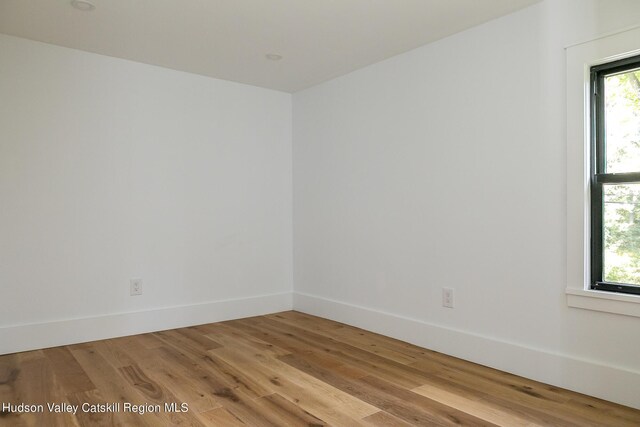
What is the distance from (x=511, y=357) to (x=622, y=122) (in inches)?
57.2

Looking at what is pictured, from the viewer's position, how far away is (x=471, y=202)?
2.95 metres

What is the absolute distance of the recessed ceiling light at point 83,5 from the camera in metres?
2.59

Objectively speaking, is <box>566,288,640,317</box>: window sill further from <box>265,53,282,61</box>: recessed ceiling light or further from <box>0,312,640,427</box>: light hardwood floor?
<box>265,53,282,61</box>: recessed ceiling light

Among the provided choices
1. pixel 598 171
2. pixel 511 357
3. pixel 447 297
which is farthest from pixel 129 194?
pixel 598 171

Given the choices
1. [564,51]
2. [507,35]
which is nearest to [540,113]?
[564,51]

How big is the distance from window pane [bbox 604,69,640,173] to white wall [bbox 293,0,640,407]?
22 centimetres

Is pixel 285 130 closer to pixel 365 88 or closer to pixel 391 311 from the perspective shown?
pixel 365 88

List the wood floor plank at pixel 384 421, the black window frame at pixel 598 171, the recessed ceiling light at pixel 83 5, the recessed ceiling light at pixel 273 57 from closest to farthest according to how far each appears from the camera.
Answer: the wood floor plank at pixel 384 421, the black window frame at pixel 598 171, the recessed ceiling light at pixel 83 5, the recessed ceiling light at pixel 273 57

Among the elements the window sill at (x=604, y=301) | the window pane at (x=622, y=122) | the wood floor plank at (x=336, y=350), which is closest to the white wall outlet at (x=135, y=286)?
the wood floor plank at (x=336, y=350)

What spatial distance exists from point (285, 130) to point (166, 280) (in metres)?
1.88

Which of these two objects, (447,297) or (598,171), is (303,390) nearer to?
(447,297)

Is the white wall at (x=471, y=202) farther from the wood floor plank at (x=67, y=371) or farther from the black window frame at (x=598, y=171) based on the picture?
the wood floor plank at (x=67, y=371)

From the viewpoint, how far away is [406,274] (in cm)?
338

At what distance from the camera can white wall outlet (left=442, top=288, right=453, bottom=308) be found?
3057mm
